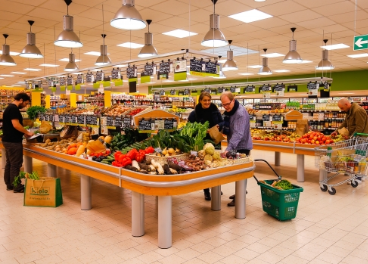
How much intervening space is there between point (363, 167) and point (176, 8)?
5.20 metres

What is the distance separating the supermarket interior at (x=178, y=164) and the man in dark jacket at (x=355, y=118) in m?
0.03

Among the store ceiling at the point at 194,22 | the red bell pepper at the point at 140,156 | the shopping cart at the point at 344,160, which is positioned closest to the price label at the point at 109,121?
the red bell pepper at the point at 140,156

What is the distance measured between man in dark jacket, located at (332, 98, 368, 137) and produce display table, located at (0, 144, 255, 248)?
3372mm

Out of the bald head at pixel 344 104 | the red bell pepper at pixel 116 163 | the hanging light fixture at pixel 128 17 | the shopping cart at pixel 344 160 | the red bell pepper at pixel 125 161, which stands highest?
the hanging light fixture at pixel 128 17

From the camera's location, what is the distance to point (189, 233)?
4.02 meters

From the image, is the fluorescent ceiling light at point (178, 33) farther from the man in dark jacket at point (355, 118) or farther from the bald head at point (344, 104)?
the man in dark jacket at point (355, 118)

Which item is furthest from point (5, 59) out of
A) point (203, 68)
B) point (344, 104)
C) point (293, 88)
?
point (293, 88)

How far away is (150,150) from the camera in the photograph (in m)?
4.32

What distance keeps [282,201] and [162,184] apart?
6.09ft

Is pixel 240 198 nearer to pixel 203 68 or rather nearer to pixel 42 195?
pixel 203 68

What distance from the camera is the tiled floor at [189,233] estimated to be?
3.37 metres

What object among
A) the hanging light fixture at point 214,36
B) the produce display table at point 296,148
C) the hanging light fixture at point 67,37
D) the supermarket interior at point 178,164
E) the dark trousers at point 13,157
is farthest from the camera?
the produce display table at point 296,148

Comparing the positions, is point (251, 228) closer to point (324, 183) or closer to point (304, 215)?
point (304, 215)

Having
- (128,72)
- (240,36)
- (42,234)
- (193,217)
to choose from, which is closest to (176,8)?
(128,72)
